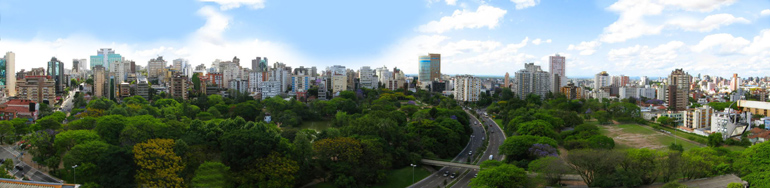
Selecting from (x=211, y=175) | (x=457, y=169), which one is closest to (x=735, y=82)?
(x=457, y=169)

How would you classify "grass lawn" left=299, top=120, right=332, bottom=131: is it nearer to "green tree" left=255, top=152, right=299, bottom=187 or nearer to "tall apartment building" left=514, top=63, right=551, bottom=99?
"green tree" left=255, top=152, right=299, bottom=187

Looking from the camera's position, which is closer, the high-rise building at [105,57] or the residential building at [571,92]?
the residential building at [571,92]

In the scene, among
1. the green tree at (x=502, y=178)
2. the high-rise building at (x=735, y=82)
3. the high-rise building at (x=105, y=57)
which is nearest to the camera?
the green tree at (x=502, y=178)

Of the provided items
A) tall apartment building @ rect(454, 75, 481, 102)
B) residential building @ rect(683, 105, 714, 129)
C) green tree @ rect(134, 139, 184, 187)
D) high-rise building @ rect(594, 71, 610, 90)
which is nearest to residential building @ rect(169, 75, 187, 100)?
tall apartment building @ rect(454, 75, 481, 102)

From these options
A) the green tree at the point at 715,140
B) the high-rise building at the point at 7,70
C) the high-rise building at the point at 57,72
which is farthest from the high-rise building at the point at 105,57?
the green tree at the point at 715,140

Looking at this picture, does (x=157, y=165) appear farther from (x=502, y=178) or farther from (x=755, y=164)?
(x=755, y=164)

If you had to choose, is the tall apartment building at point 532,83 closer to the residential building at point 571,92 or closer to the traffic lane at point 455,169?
the residential building at point 571,92
